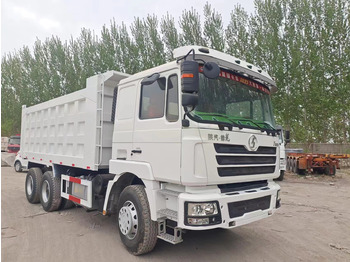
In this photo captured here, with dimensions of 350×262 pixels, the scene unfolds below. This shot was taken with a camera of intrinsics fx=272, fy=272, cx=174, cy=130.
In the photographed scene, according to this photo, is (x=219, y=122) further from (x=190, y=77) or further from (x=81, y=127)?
(x=81, y=127)

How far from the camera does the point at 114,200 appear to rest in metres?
4.46

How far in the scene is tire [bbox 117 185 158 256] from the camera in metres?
3.67

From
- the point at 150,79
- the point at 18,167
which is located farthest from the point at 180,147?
the point at 18,167

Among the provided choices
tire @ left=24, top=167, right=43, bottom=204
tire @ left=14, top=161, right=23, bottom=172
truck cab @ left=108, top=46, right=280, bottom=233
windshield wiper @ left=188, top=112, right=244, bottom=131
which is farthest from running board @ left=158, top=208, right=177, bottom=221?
tire @ left=14, top=161, right=23, bottom=172

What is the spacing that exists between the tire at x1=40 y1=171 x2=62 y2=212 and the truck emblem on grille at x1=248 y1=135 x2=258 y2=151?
4.53m

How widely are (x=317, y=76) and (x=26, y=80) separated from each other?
2534 cm

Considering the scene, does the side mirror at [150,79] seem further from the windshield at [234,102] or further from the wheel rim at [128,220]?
the wheel rim at [128,220]

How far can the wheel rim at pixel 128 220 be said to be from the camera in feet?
12.7

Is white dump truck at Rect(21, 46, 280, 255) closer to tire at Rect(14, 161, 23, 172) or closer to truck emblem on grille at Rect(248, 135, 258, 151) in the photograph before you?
truck emblem on grille at Rect(248, 135, 258, 151)

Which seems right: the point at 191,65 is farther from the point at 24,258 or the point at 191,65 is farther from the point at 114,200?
the point at 24,258

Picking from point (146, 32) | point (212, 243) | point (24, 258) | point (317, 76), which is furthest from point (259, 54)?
point (24, 258)

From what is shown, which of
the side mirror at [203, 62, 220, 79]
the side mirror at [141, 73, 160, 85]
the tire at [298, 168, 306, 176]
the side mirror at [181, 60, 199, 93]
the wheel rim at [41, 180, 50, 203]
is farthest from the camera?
the tire at [298, 168, 306, 176]

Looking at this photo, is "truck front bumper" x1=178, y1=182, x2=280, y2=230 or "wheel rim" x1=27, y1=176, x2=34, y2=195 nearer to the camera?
"truck front bumper" x1=178, y1=182, x2=280, y2=230

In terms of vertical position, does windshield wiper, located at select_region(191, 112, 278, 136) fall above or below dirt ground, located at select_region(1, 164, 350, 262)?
above
